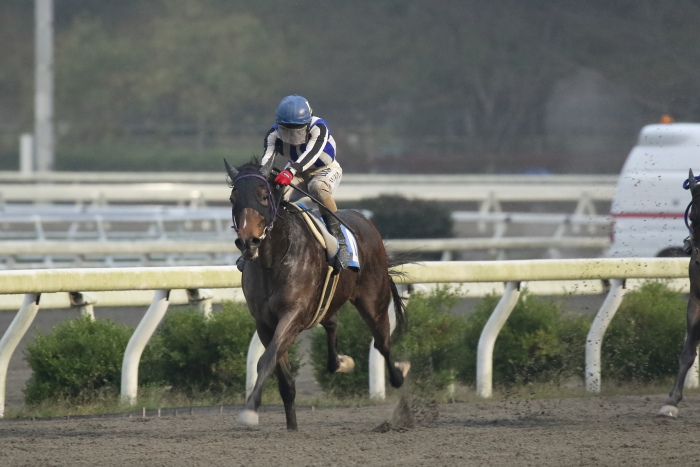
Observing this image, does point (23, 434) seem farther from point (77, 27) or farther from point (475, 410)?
point (77, 27)

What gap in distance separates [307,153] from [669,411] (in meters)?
2.46

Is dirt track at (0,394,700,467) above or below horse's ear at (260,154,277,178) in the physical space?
below

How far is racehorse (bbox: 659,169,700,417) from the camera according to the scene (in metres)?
6.53

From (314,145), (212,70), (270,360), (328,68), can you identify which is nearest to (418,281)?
(314,145)

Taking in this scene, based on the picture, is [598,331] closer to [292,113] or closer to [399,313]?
[399,313]

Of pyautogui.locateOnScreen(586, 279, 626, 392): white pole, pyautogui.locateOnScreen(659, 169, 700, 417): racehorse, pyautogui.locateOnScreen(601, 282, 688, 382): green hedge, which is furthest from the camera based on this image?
pyautogui.locateOnScreen(601, 282, 688, 382): green hedge

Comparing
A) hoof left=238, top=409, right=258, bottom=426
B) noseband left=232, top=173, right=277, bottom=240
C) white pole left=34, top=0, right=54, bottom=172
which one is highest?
white pole left=34, top=0, right=54, bottom=172

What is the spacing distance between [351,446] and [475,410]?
5.21 ft

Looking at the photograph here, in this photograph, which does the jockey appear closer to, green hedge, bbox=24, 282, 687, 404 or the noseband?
the noseband

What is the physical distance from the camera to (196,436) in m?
5.94

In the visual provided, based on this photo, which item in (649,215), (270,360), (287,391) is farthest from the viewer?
(649,215)

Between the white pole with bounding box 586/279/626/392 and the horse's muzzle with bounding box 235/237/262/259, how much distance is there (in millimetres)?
3058

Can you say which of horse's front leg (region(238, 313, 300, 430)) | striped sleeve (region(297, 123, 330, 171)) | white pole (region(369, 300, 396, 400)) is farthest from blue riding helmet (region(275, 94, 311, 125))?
white pole (region(369, 300, 396, 400))

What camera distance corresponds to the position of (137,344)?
692 centimetres
